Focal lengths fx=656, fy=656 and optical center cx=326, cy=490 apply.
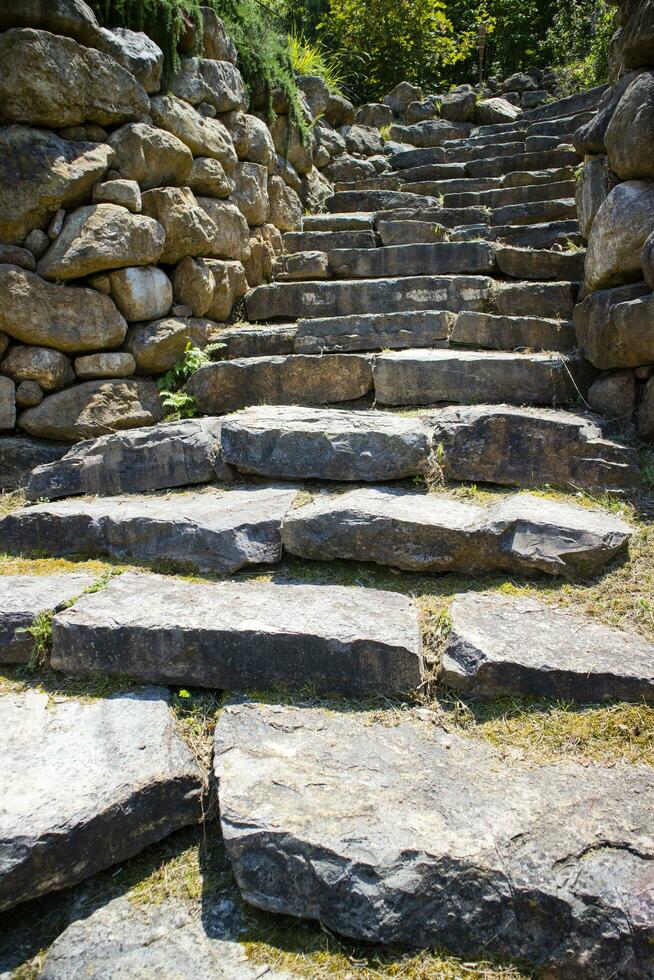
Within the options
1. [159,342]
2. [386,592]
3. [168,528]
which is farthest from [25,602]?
[159,342]

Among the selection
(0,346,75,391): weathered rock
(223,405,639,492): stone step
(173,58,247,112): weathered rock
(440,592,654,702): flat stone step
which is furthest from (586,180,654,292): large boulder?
(0,346,75,391): weathered rock

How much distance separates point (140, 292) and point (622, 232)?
2.97m

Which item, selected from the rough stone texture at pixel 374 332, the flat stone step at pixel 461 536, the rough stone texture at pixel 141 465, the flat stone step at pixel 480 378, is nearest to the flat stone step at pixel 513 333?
the rough stone texture at pixel 374 332

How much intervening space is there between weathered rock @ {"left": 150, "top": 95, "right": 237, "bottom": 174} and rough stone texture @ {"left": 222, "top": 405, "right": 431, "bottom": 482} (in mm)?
2458

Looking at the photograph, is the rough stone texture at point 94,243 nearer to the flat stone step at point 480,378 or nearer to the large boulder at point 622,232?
the flat stone step at point 480,378

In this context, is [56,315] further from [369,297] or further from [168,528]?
[369,297]

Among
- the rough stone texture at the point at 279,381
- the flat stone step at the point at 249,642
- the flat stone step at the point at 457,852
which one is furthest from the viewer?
the rough stone texture at the point at 279,381

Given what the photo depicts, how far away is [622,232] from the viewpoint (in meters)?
3.47

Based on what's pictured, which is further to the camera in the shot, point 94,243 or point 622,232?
point 94,243

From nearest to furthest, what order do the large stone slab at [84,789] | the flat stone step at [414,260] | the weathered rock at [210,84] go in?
the large stone slab at [84,789] < the weathered rock at [210,84] < the flat stone step at [414,260]

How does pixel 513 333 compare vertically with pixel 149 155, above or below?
below

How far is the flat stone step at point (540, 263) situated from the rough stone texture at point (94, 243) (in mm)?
2676

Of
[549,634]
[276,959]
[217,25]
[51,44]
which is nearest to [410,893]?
[276,959]

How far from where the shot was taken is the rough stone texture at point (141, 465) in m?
3.66
